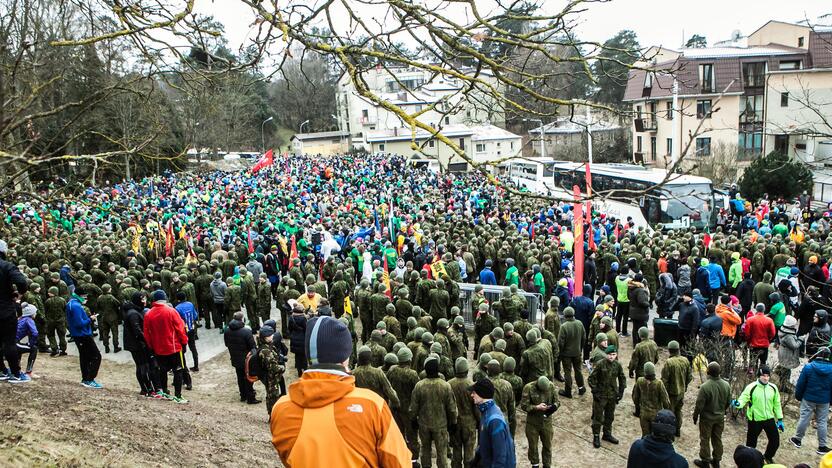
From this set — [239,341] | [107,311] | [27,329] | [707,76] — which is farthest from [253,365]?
[707,76]

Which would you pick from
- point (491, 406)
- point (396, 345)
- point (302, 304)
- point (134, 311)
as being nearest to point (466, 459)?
point (396, 345)

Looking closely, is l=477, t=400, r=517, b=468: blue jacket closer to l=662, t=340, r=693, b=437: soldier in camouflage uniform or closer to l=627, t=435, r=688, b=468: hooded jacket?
l=627, t=435, r=688, b=468: hooded jacket

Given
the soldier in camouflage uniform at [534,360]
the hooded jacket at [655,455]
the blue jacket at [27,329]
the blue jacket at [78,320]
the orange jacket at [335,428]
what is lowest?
the soldier in camouflage uniform at [534,360]

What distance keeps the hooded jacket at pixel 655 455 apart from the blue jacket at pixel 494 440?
1.07 m

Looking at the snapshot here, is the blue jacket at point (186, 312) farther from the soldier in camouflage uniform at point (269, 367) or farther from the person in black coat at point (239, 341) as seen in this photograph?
the soldier in camouflage uniform at point (269, 367)

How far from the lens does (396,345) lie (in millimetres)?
8844

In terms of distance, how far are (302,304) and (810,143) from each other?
42.4 metres

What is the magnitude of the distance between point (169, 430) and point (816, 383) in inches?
323

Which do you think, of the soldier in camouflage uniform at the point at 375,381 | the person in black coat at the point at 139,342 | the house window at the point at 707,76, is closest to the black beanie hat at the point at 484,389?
the soldier in camouflage uniform at the point at 375,381

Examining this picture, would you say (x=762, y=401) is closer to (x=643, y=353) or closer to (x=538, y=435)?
(x=643, y=353)

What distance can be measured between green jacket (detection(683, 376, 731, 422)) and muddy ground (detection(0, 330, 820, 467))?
1.00 m

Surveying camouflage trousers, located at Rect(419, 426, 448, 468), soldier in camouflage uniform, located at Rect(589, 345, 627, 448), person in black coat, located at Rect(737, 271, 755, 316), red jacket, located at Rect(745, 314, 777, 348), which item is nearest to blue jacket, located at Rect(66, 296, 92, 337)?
camouflage trousers, located at Rect(419, 426, 448, 468)

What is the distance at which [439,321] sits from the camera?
31.0 ft

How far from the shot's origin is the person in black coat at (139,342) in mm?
8891
